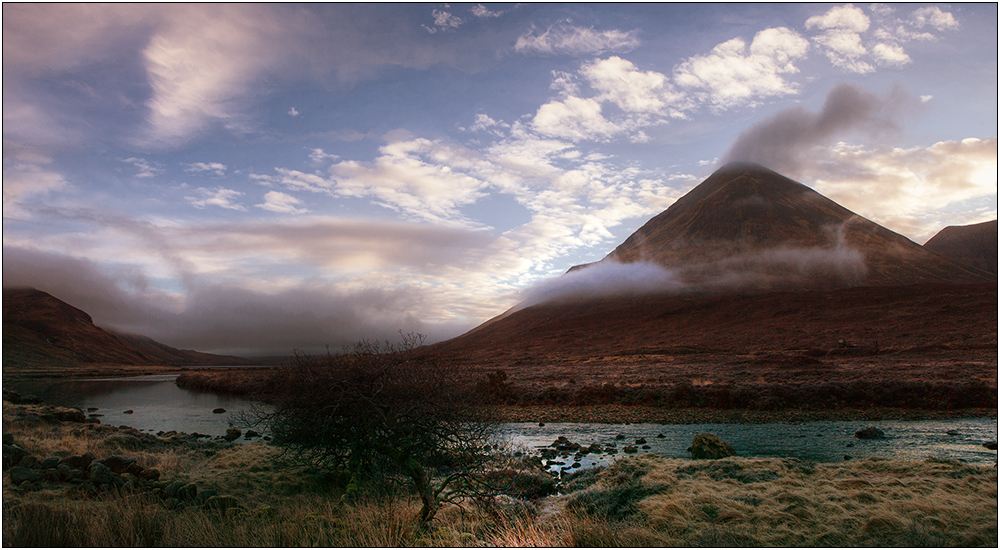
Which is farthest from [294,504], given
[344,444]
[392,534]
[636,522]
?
[636,522]

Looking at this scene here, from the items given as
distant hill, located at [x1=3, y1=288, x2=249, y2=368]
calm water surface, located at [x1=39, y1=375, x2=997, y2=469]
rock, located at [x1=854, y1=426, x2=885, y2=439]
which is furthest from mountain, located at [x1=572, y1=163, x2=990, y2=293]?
distant hill, located at [x1=3, y1=288, x2=249, y2=368]

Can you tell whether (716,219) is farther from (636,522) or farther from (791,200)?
(636,522)

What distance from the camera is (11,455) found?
12.7m

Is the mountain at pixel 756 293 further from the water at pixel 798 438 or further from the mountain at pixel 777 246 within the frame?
the water at pixel 798 438

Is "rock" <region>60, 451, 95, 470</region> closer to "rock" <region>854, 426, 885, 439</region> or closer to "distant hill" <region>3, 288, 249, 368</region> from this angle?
"rock" <region>854, 426, 885, 439</region>

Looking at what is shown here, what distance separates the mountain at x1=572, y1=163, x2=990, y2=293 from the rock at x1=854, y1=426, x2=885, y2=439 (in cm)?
11271

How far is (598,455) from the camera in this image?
21422mm

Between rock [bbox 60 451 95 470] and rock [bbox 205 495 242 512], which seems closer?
rock [bbox 205 495 242 512]

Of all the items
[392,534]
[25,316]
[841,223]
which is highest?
[841,223]

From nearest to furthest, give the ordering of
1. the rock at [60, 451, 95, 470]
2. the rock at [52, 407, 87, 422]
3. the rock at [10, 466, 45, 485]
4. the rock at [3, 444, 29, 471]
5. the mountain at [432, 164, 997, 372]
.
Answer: the rock at [10, 466, 45, 485] → the rock at [3, 444, 29, 471] → the rock at [60, 451, 95, 470] → the rock at [52, 407, 87, 422] → the mountain at [432, 164, 997, 372]

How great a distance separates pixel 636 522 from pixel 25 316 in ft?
852

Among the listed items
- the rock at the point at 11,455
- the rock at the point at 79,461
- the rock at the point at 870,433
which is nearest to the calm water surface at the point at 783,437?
the rock at the point at 870,433

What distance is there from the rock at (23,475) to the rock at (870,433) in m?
32.5

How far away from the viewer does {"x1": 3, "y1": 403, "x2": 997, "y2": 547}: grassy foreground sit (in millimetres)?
7895
